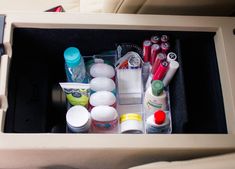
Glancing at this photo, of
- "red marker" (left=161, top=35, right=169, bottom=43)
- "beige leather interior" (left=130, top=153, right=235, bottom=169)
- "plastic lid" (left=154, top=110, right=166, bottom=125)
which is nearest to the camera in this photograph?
"beige leather interior" (left=130, top=153, right=235, bottom=169)

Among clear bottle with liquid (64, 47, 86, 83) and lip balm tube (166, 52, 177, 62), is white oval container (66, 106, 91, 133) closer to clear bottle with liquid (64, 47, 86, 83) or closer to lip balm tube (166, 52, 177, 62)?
clear bottle with liquid (64, 47, 86, 83)

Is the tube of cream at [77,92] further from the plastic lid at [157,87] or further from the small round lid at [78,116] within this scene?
the plastic lid at [157,87]

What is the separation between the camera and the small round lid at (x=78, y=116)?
778 millimetres

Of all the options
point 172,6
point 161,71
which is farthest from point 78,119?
point 172,6

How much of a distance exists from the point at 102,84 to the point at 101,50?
0.14 meters

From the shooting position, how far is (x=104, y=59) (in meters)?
0.96

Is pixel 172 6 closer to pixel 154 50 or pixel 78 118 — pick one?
pixel 154 50

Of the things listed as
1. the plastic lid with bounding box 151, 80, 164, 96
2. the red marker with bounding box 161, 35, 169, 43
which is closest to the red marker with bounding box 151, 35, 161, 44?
the red marker with bounding box 161, 35, 169, 43

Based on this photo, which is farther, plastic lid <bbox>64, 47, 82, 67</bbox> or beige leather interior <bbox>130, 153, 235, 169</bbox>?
plastic lid <bbox>64, 47, 82, 67</bbox>

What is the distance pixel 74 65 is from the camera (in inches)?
32.6

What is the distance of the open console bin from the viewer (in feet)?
2.32

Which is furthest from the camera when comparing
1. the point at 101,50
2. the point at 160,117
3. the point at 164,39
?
the point at 101,50

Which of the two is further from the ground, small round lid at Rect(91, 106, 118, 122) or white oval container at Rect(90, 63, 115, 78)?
white oval container at Rect(90, 63, 115, 78)

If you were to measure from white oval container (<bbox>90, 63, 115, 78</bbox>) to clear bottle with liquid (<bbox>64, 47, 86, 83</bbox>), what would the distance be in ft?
0.09
